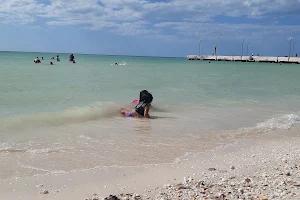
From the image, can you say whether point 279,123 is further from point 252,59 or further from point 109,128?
point 252,59

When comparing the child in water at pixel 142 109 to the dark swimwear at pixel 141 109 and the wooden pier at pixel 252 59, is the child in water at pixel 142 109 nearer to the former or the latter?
the dark swimwear at pixel 141 109

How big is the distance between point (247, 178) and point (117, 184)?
203cm

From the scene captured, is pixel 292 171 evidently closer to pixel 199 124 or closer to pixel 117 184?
pixel 117 184

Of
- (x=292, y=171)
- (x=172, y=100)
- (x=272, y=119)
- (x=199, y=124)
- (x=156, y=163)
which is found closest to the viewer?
(x=292, y=171)

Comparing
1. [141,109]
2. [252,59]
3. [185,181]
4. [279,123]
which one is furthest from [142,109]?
[252,59]

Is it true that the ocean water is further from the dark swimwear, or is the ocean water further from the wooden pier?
the wooden pier

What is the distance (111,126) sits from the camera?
10.2 metres

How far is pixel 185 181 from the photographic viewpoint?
215 inches

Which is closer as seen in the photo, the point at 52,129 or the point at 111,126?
the point at 52,129

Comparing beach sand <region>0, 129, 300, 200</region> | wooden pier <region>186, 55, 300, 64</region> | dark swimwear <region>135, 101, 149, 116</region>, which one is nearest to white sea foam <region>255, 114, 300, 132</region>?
beach sand <region>0, 129, 300, 200</region>

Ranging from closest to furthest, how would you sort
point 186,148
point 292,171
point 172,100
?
point 292,171, point 186,148, point 172,100

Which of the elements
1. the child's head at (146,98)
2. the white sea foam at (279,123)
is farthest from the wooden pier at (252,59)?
the child's head at (146,98)

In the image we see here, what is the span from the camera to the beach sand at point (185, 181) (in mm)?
4840

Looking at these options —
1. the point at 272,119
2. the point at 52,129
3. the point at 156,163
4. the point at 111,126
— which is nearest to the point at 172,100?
the point at 272,119
